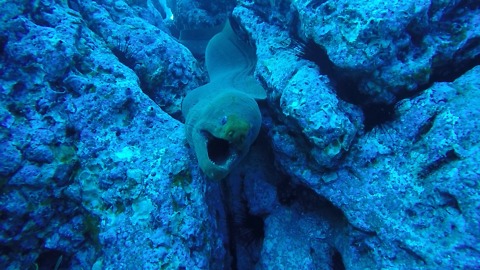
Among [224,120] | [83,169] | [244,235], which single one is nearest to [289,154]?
[224,120]

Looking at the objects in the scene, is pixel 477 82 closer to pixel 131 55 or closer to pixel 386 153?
pixel 386 153

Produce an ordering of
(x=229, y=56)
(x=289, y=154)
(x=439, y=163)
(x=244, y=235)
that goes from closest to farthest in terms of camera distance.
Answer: (x=439, y=163) < (x=289, y=154) < (x=244, y=235) < (x=229, y=56)

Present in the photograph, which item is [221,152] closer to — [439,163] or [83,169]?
[83,169]

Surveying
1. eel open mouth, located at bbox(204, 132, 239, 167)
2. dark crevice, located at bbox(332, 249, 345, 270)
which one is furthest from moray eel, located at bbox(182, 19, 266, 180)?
dark crevice, located at bbox(332, 249, 345, 270)

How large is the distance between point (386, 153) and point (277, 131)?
1.12 meters

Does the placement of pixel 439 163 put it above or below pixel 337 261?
A: above

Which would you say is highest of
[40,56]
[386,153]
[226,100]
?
[386,153]

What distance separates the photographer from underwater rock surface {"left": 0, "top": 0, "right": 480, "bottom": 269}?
7.95 feet

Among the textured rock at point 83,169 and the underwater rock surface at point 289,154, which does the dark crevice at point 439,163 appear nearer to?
the underwater rock surface at point 289,154

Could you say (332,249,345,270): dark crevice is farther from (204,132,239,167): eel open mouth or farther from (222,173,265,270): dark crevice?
(204,132,239,167): eel open mouth

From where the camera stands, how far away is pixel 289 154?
304 cm

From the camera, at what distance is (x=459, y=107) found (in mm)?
2426

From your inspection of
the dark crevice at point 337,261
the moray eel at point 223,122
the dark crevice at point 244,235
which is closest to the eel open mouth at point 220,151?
the moray eel at point 223,122

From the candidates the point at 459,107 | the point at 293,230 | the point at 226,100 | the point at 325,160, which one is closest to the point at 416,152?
the point at 459,107
